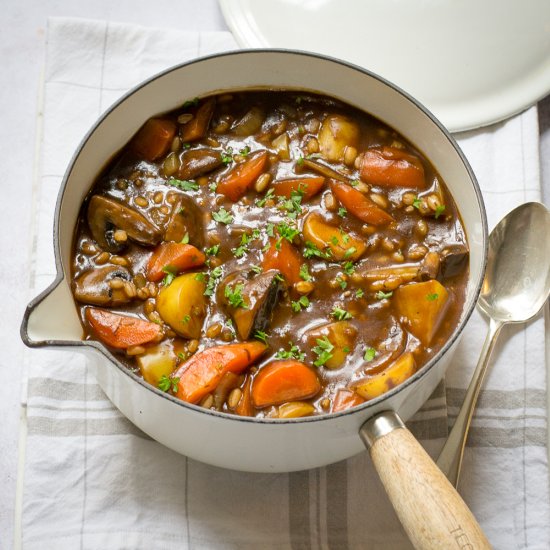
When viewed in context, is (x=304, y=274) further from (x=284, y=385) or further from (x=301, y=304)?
(x=284, y=385)

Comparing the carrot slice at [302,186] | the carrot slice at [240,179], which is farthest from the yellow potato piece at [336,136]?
the carrot slice at [240,179]

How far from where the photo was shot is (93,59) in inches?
134

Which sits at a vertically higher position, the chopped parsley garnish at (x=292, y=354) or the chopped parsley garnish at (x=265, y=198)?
the chopped parsley garnish at (x=265, y=198)

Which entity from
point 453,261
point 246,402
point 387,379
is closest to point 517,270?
point 453,261

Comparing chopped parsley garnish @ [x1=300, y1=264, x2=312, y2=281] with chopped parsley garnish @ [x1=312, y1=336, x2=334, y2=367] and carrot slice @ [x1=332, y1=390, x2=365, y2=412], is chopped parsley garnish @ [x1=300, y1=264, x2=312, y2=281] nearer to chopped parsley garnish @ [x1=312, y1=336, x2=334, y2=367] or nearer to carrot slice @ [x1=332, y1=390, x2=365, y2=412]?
chopped parsley garnish @ [x1=312, y1=336, x2=334, y2=367]

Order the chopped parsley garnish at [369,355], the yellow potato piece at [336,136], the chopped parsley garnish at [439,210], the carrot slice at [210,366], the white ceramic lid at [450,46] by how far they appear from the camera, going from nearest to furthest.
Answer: the carrot slice at [210,366], the chopped parsley garnish at [369,355], the chopped parsley garnish at [439,210], the yellow potato piece at [336,136], the white ceramic lid at [450,46]

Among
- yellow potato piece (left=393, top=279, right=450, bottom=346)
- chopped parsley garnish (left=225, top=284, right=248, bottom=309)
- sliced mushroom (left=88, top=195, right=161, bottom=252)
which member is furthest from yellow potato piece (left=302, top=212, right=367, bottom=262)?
→ sliced mushroom (left=88, top=195, right=161, bottom=252)

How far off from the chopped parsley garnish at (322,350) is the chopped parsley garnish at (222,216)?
1.80 feet

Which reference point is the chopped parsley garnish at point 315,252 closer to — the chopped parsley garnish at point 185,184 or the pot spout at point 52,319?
the chopped parsley garnish at point 185,184

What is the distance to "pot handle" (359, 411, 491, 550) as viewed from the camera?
2.16 metres

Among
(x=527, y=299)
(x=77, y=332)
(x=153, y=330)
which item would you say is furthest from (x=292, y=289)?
(x=527, y=299)

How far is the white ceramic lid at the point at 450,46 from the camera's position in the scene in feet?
11.2

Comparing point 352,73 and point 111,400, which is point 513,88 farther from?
point 111,400

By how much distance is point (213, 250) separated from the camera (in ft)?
9.19
